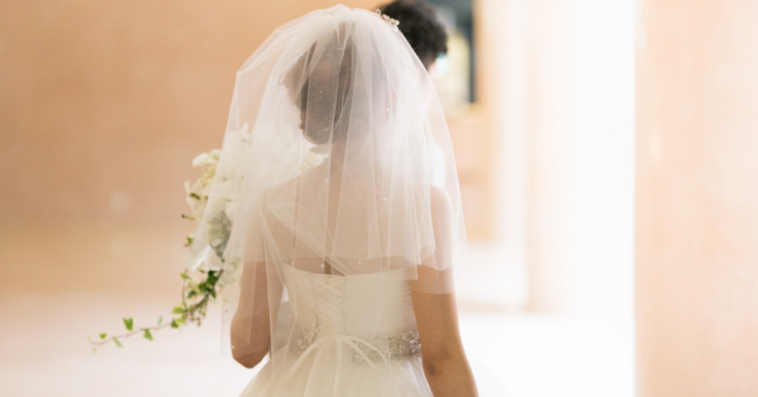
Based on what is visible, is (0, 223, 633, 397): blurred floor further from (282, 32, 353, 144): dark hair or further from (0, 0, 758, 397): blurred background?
(282, 32, 353, 144): dark hair

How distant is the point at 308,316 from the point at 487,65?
239 inches

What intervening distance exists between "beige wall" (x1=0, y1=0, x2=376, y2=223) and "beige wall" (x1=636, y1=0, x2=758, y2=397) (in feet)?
22.7

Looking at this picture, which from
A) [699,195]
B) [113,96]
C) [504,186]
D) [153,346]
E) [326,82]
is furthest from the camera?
[113,96]

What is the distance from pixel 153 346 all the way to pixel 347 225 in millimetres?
2560

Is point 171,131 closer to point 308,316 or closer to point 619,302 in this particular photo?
point 619,302

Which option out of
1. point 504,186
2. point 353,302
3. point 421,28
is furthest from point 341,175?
point 504,186

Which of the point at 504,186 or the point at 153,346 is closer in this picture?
the point at 153,346

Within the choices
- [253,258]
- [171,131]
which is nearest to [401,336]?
[253,258]

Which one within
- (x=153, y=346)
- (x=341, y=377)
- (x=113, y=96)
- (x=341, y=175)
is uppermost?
(x=113, y=96)

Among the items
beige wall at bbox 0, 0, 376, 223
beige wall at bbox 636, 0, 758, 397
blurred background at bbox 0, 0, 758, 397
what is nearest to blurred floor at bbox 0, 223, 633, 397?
blurred background at bbox 0, 0, 758, 397

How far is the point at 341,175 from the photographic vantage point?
1197 millimetres

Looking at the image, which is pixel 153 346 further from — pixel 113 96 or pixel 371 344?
pixel 113 96

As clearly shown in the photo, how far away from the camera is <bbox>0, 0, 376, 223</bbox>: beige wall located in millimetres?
8359

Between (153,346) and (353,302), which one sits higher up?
(353,302)
